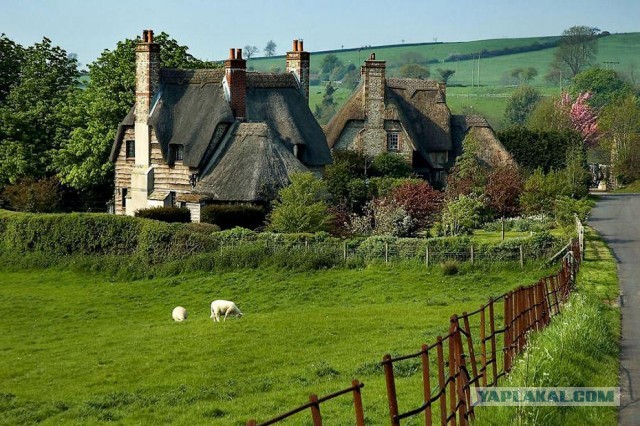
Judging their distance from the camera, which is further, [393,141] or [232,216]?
[393,141]

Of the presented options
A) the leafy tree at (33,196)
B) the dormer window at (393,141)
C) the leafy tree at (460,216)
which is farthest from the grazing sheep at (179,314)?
the dormer window at (393,141)

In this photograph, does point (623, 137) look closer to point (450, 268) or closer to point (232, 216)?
point (232, 216)

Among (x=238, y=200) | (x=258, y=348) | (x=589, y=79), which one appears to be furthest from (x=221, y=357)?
(x=589, y=79)

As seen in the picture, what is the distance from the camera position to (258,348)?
2681cm

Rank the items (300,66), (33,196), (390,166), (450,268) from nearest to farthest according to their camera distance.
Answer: (450,268) → (33,196) → (300,66) → (390,166)

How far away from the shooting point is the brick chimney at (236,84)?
57281 mm

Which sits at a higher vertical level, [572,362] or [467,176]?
[467,176]

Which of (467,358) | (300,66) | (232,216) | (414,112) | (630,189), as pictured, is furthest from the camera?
(630,189)

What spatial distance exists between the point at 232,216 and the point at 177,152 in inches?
359

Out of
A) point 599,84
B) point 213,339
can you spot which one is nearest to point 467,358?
point 213,339

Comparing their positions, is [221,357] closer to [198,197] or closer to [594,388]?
[594,388]

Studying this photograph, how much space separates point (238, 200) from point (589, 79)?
120 metres

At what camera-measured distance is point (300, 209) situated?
47375 millimetres

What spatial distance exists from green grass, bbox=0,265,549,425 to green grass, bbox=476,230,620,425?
245cm
